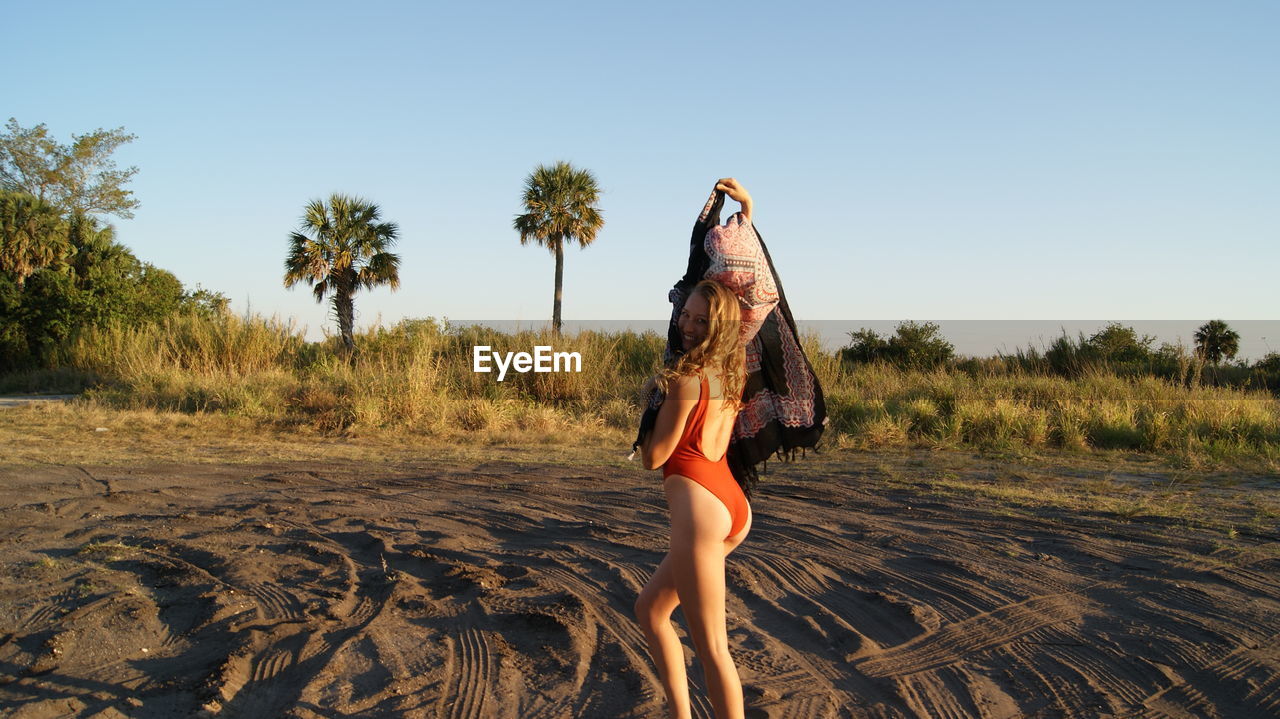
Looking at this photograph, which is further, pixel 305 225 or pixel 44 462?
pixel 305 225

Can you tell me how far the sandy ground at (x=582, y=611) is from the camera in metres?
3.62

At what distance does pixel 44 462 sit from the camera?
9.78 meters

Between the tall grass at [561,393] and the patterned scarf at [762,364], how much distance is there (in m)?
9.63

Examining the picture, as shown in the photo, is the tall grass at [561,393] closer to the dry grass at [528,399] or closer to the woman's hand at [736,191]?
the dry grass at [528,399]

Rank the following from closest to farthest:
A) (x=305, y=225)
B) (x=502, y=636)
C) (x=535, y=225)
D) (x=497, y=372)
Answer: (x=502, y=636)
(x=497, y=372)
(x=305, y=225)
(x=535, y=225)

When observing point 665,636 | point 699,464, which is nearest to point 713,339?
point 699,464

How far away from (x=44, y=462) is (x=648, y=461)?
33.2ft

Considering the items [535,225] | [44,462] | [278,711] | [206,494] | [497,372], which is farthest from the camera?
[535,225]

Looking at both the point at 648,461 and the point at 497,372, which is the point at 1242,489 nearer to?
the point at 648,461

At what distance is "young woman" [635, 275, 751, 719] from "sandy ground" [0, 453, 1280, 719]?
1038 millimetres

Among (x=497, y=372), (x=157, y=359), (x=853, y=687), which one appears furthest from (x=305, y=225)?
(x=853, y=687)

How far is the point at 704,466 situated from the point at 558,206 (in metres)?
27.0

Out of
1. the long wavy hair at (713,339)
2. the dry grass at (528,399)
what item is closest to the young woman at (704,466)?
the long wavy hair at (713,339)

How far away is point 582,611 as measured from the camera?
4.59m
